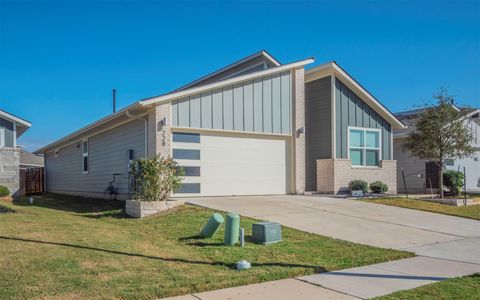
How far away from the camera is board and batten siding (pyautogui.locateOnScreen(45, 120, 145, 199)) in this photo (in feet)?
53.3

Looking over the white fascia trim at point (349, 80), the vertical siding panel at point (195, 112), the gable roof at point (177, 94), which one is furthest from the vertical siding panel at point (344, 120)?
the vertical siding panel at point (195, 112)

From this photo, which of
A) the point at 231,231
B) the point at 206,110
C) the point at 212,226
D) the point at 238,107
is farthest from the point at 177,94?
the point at 231,231

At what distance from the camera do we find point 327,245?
8227mm

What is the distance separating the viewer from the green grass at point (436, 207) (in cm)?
1328

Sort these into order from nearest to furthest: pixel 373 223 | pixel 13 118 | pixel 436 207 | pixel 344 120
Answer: pixel 373 223, pixel 436 207, pixel 344 120, pixel 13 118

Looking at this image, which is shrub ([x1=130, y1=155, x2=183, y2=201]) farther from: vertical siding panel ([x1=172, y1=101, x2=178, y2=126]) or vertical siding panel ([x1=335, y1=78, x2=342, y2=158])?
vertical siding panel ([x1=335, y1=78, x2=342, y2=158])

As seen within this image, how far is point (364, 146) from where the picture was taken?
18641 mm

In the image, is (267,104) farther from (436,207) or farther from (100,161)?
(100,161)

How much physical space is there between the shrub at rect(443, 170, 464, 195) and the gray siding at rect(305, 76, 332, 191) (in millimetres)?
5415

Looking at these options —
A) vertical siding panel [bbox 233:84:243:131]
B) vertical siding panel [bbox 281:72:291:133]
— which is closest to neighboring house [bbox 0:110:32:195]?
vertical siding panel [bbox 233:84:243:131]

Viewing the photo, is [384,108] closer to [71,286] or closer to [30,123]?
[71,286]

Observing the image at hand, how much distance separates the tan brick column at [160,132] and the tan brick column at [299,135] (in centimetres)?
519

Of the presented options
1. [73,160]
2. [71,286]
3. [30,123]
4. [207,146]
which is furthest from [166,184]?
[30,123]

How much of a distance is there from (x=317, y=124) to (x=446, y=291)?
13.3 m
